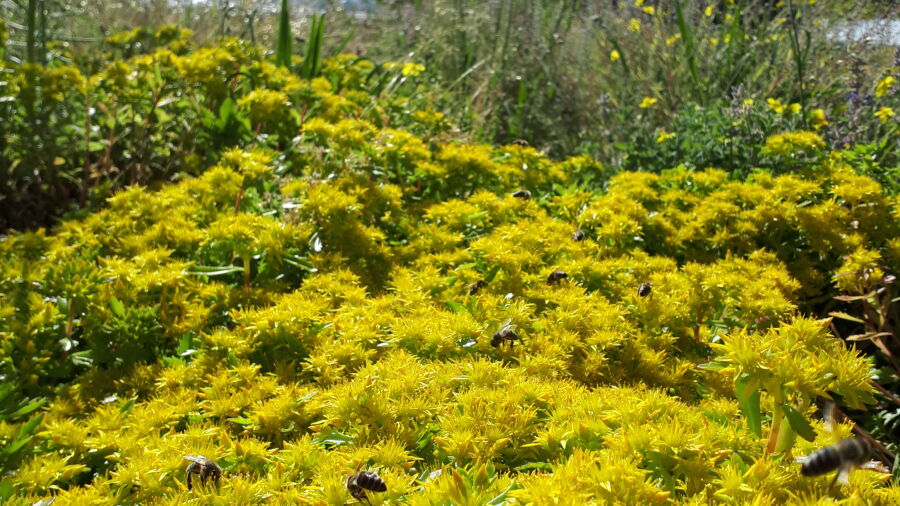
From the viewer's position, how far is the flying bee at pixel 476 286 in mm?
2130

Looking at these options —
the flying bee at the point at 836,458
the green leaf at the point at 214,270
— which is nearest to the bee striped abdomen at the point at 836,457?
the flying bee at the point at 836,458

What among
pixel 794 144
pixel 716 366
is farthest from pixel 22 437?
pixel 794 144

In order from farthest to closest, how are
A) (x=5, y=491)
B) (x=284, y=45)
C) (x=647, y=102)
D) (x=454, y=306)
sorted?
(x=284, y=45), (x=647, y=102), (x=454, y=306), (x=5, y=491)

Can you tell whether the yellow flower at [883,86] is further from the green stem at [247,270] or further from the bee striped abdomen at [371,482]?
the bee striped abdomen at [371,482]

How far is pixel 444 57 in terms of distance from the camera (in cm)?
585

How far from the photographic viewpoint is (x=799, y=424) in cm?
117

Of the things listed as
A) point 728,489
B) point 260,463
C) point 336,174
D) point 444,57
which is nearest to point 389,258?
point 336,174

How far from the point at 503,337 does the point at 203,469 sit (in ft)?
2.47

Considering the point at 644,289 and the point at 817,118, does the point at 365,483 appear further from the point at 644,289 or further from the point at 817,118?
the point at 817,118

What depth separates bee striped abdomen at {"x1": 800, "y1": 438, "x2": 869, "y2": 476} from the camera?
0.95 meters

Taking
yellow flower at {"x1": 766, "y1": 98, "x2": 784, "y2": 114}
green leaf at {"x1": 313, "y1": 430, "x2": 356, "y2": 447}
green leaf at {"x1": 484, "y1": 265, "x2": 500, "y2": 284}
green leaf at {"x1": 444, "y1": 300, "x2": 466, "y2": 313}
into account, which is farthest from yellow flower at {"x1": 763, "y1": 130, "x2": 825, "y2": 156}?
green leaf at {"x1": 313, "y1": 430, "x2": 356, "y2": 447}

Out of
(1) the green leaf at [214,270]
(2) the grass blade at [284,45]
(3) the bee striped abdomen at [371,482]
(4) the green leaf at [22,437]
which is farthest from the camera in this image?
(2) the grass blade at [284,45]

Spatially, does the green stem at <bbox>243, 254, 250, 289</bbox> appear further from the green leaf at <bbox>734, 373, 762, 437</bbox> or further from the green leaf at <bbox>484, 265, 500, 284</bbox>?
the green leaf at <bbox>734, 373, 762, 437</bbox>

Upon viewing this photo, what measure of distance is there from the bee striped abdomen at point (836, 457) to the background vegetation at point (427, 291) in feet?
0.21
